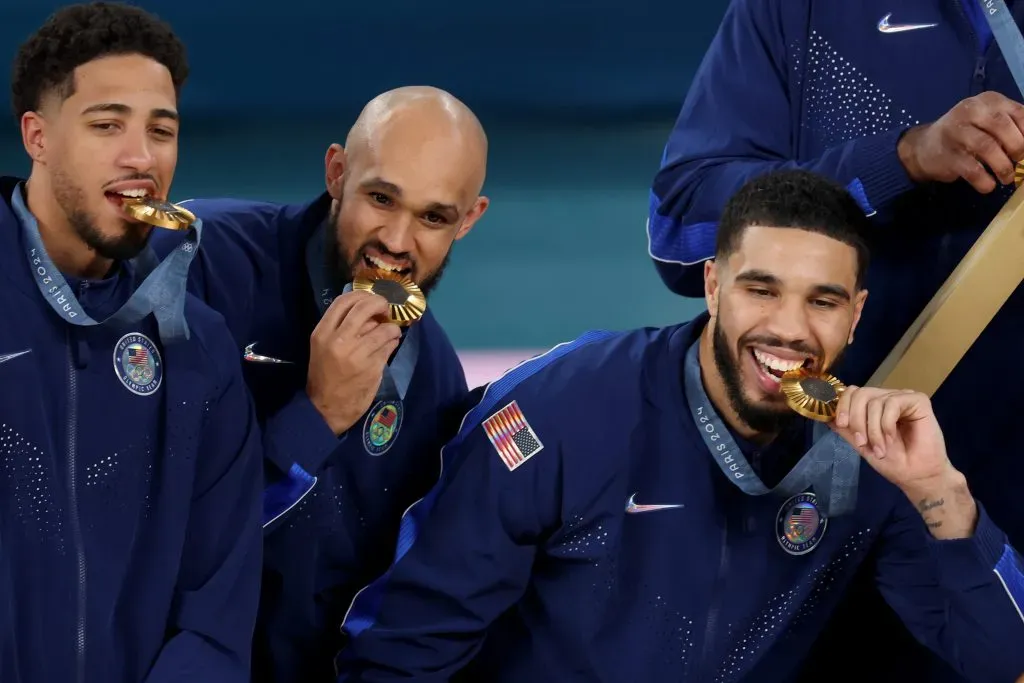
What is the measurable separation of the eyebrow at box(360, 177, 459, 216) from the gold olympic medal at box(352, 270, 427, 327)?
0.11m

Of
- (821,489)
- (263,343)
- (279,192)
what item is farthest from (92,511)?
(279,192)

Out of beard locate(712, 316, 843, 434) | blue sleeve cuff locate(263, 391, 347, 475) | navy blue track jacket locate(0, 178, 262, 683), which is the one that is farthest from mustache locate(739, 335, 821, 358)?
navy blue track jacket locate(0, 178, 262, 683)

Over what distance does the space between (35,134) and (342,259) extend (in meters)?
0.53

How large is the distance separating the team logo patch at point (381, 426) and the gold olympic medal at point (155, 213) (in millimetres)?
509

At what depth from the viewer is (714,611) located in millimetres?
2125

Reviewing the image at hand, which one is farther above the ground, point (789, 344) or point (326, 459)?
point (789, 344)

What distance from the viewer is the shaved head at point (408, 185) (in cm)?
214

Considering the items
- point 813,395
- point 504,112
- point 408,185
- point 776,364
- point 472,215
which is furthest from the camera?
point 504,112

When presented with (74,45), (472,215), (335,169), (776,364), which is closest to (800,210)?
(776,364)

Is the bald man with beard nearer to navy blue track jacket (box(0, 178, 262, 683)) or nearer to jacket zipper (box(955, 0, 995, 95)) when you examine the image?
navy blue track jacket (box(0, 178, 262, 683))

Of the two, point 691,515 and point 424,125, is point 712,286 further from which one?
point 424,125

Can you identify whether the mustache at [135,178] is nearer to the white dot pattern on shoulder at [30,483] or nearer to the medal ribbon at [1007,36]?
the white dot pattern on shoulder at [30,483]

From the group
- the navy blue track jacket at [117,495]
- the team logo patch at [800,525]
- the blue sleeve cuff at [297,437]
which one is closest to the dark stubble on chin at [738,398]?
the team logo patch at [800,525]

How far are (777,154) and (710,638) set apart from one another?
76 cm
